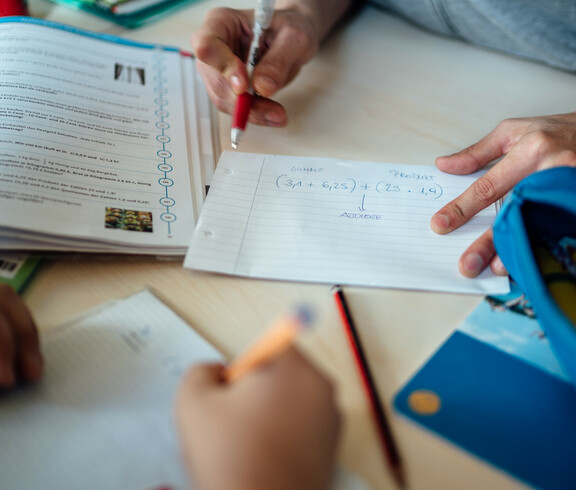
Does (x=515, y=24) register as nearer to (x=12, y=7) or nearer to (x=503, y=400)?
(x=503, y=400)

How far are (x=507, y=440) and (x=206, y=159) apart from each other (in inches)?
19.3

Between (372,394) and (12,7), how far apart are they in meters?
0.90

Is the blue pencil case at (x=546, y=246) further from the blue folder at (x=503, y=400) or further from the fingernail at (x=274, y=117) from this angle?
the fingernail at (x=274, y=117)

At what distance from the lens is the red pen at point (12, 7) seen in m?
0.93

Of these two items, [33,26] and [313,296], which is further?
[33,26]

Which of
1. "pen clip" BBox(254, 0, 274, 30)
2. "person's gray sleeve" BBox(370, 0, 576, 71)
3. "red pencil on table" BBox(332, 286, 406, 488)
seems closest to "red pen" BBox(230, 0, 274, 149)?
"pen clip" BBox(254, 0, 274, 30)

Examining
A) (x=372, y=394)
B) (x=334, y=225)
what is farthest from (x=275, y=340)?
(x=334, y=225)

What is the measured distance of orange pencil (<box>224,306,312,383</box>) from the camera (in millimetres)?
→ 305

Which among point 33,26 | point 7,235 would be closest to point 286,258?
point 7,235

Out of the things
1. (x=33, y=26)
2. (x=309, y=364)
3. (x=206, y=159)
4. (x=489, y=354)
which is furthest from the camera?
(x=33, y=26)

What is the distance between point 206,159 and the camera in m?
0.72

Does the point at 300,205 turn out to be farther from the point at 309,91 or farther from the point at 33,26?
the point at 33,26

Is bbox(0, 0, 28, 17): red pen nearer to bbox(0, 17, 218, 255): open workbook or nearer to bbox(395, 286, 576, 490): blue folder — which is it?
bbox(0, 17, 218, 255): open workbook

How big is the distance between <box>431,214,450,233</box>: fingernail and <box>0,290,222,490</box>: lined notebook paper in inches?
11.8
